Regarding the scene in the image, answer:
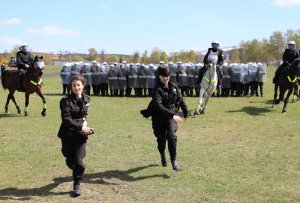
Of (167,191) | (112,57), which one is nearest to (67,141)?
(167,191)

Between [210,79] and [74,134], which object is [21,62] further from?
[74,134]

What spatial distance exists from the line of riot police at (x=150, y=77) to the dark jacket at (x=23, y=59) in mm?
7242

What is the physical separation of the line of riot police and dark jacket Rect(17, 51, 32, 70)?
23.8ft

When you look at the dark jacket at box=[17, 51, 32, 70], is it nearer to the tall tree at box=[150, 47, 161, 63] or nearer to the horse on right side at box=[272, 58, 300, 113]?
the horse on right side at box=[272, 58, 300, 113]

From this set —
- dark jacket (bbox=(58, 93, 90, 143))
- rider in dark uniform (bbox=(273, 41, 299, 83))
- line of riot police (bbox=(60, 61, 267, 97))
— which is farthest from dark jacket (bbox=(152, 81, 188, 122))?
line of riot police (bbox=(60, 61, 267, 97))

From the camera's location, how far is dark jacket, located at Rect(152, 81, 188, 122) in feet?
24.3

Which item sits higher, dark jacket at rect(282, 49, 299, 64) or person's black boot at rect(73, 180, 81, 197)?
dark jacket at rect(282, 49, 299, 64)

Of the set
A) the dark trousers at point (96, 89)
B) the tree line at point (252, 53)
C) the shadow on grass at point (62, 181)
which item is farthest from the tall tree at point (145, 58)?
the shadow on grass at point (62, 181)

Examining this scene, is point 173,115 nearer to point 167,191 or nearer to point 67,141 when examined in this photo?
point 167,191

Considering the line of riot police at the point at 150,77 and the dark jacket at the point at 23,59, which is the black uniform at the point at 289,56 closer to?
the line of riot police at the point at 150,77

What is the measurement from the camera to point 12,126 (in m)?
12.6

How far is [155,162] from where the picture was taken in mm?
8375

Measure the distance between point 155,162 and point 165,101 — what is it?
1446mm

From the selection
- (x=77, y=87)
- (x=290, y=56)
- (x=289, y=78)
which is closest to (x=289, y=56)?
(x=290, y=56)
